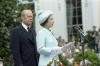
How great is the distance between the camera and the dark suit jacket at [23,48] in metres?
6.48

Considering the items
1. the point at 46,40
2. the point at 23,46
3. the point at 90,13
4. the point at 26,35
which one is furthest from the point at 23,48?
the point at 90,13

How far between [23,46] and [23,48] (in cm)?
3

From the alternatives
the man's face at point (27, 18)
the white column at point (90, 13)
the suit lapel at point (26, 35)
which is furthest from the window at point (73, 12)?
the man's face at point (27, 18)

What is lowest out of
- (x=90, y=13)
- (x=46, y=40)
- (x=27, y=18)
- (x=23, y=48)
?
(x=90, y=13)

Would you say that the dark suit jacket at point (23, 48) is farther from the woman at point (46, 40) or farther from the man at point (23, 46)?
the woman at point (46, 40)

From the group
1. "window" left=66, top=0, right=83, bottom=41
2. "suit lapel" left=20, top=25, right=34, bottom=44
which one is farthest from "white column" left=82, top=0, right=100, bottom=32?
"suit lapel" left=20, top=25, right=34, bottom=44

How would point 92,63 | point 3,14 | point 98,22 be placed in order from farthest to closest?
point 98,22 → point 3,14 → point 92,63

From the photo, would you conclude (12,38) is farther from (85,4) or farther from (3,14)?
(85,4)

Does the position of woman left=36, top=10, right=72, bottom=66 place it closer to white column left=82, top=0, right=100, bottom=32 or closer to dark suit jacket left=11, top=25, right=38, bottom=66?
dark suit jacket left=11, top=25, right=38, bottom=66

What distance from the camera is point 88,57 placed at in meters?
6.29

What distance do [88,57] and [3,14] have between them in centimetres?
550

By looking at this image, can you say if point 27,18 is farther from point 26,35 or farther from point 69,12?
point 69,12

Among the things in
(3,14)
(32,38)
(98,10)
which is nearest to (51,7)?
(98,10)

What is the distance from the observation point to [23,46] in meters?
6.52
